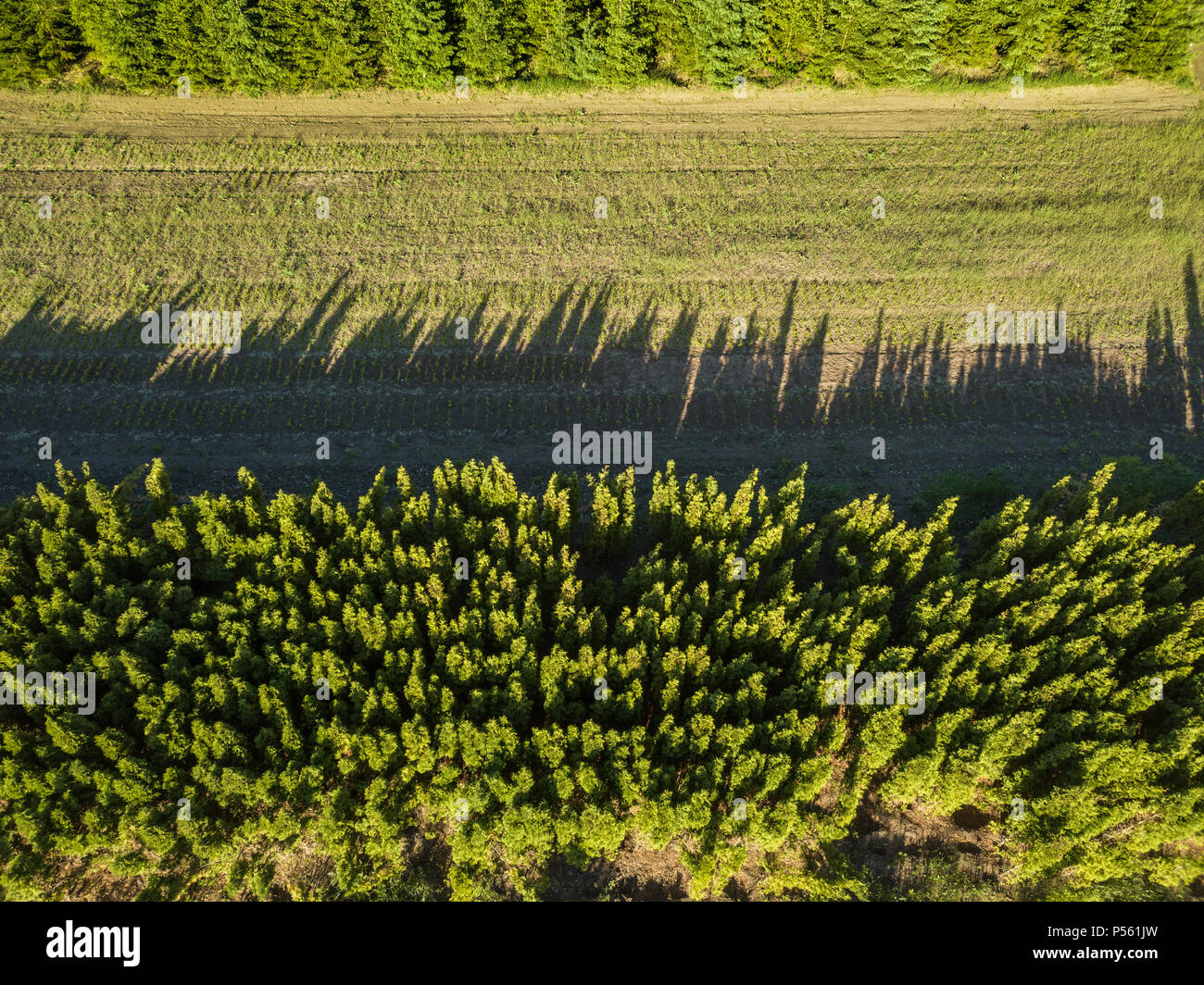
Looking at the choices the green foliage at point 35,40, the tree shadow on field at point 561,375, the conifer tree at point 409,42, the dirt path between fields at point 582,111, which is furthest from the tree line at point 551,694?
the green foliage at point 35,40

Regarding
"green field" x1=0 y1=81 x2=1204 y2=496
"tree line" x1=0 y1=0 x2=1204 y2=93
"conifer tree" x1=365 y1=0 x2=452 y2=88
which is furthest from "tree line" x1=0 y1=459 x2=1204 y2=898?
"tree line" x1=0 y1=0 x2=1204 y2=93

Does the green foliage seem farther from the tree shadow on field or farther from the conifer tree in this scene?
the conifer tree

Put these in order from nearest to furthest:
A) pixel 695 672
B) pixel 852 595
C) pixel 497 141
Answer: pixel 695 672 < pixel 852 595 < pixel 497 141

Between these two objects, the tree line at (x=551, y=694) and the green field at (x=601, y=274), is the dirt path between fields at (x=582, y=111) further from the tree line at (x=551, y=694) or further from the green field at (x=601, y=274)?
the tree line at (x=551, y=694)

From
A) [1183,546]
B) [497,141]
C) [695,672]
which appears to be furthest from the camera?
[497,141]

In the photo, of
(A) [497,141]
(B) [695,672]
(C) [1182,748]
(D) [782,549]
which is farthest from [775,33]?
(C) [1182,748]

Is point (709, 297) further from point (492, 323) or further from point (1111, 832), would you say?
point (1111, 832)
